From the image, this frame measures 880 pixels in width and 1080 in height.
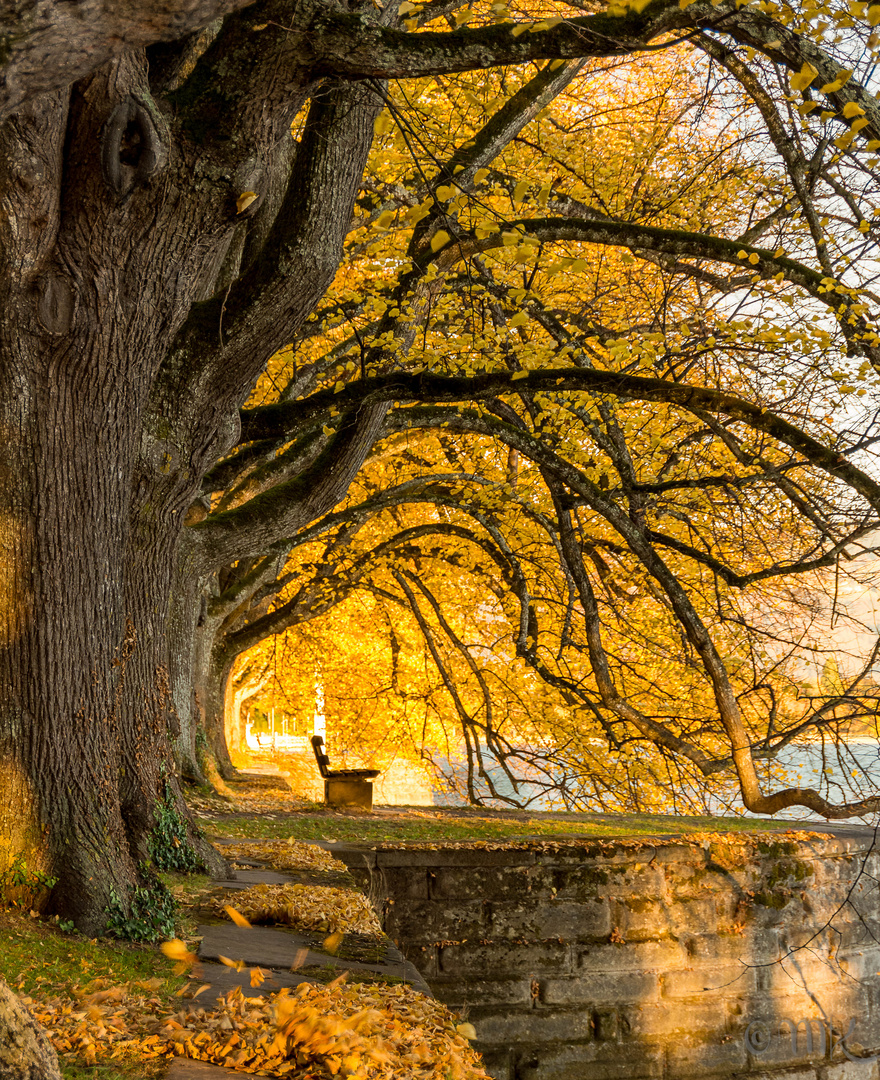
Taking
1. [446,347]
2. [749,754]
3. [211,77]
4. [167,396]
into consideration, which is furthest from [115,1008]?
[446,347]

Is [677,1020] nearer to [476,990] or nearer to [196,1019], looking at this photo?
[476,990]

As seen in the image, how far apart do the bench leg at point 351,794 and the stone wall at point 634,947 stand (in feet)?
13.3

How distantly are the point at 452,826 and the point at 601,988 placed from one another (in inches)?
97.3

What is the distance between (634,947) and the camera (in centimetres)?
724

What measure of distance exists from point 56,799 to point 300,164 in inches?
130

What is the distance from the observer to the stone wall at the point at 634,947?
6906 millimetres

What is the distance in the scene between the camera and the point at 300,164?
483cm

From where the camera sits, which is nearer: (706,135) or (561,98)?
(706,135)

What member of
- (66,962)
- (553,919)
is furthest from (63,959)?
(553,919)

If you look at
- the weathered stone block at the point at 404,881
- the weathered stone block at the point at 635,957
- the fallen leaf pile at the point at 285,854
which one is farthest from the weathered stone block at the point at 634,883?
the fallen leaf pile at the point at 285,854

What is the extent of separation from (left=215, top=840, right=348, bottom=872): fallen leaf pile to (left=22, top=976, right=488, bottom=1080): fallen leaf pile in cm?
309

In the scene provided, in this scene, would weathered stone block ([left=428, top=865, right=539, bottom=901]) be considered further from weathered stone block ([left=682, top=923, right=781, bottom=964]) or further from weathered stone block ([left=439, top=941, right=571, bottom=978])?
weathered stone block ([left=682, top=923, right=781, bottom=964])

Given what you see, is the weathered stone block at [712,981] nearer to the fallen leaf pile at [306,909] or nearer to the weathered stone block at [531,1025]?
the weathered stone block at [531,1025]

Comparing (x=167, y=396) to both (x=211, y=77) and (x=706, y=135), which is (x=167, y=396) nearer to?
(x=211, y=77)
